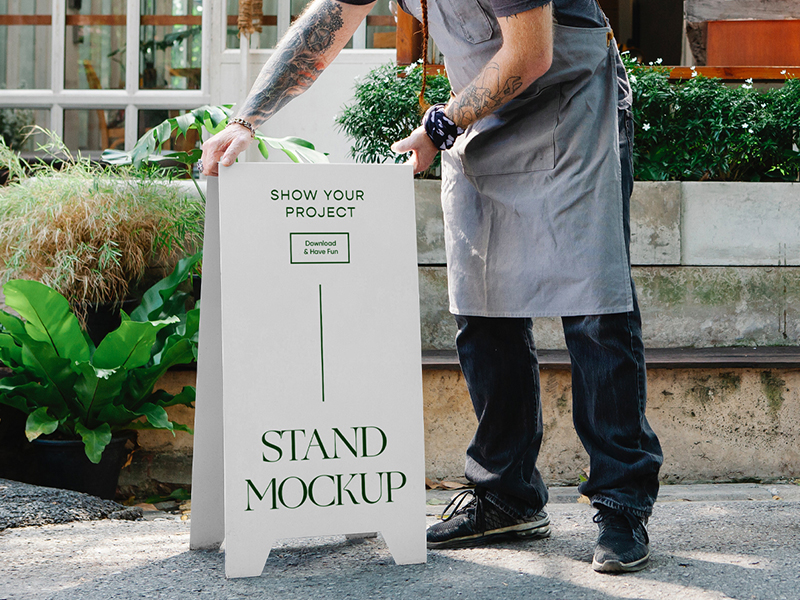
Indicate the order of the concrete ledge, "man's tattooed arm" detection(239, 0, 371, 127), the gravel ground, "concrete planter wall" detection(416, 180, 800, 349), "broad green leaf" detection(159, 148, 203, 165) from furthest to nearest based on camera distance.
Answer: "broad green leaf" detection(159, 148, 203, 165) → "concrete planter wall" detection(416, 180, 800, 349) → the concrete ledge → the gravel ground → "man's tattooed arm" detection(239, 0, 371, 127)

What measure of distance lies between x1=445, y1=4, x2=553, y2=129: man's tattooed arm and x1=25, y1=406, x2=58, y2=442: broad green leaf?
1.91 m

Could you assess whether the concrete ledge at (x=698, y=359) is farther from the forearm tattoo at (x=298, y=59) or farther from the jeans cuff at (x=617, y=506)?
the forearm tattoo at (x=298, y=59)

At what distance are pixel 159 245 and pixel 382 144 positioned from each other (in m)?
1.11

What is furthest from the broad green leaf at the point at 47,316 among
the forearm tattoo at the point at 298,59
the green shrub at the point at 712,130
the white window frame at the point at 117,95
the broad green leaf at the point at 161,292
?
the white window frame at the point at 117,95

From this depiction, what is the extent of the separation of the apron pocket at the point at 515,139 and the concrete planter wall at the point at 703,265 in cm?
155

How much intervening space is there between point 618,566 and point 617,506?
0.43 feet

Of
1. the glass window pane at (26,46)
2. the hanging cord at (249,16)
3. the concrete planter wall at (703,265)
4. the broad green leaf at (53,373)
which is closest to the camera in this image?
the broad green leaf at (53,373)

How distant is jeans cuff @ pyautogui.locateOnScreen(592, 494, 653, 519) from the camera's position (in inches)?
72.6

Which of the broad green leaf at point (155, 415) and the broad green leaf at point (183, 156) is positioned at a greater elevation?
the broad green leaf at point (183, 156)

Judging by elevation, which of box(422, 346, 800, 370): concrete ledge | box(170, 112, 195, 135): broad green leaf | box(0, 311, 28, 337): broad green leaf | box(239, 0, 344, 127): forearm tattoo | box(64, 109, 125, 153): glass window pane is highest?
box(64, 109, 125, 153): glass window pane

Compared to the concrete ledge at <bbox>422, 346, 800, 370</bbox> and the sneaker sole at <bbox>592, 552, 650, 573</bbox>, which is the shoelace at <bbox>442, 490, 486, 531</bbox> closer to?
the sneaker sole at <bbox>592, 552, 650, 573</bbox>

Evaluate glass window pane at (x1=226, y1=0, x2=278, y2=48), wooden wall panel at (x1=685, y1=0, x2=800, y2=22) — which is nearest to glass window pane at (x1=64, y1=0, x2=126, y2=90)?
glass window pane at (x1=226, y1=0, x2=278, y2=48)

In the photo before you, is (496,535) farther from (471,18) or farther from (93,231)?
(93,231)

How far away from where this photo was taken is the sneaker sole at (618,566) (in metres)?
1.80
